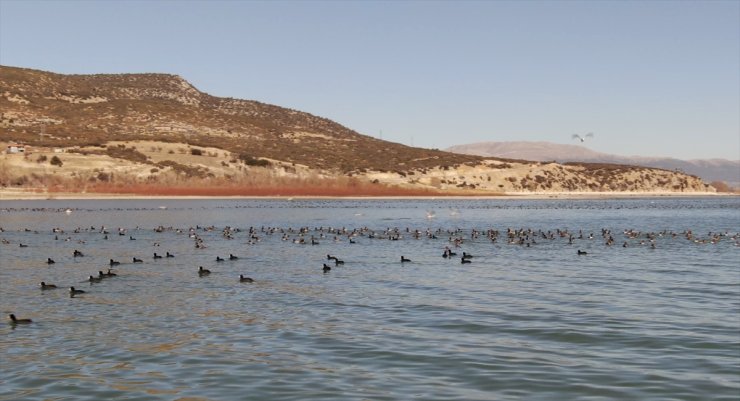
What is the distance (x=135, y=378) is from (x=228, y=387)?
2352 millimetres

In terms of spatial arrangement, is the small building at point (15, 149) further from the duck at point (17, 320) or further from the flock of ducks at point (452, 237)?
the duck at point (17, 320)

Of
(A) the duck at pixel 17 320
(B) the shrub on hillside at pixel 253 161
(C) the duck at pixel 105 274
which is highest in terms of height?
(B) the shrub on hillside at pixel 253 161

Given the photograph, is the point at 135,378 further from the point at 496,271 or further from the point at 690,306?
the point at 496,271

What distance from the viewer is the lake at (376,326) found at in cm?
1630

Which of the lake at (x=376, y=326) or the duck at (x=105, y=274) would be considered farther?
the duck at (x=105, y=274)

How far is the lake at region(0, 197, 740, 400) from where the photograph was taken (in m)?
16.3

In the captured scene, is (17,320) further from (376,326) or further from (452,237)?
(452,237)

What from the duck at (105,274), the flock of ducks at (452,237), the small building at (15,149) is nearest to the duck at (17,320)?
the duck at (105,274)

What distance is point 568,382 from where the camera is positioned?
53.4 ft

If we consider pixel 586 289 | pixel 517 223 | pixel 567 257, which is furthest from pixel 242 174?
pixel 586 289

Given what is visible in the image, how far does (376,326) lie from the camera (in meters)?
23.0

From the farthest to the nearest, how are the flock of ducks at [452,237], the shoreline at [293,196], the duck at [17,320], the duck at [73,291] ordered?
the shoreline at [293,196] → the flock of ducks at [452,237] → the duck at [73,291] → the duck at [17,320]

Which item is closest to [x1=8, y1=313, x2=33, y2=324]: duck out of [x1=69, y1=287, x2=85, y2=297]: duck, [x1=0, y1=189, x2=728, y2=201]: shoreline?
[x1=69, y1=287, x2=85, y2=297]: duck

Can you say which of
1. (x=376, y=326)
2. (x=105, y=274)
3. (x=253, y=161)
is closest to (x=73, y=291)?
(x=105, y=274)
